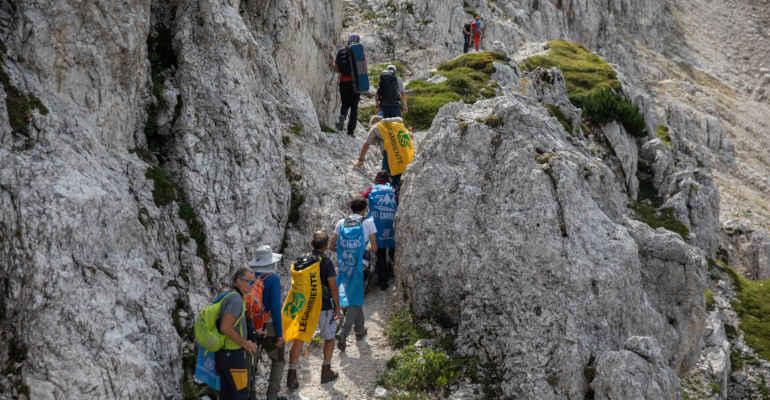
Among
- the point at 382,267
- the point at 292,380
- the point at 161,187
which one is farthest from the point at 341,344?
the point at 161,187

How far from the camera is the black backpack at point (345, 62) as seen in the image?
2052cm

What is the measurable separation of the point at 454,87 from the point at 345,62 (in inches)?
483

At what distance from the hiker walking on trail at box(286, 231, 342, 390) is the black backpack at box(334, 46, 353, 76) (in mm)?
9847

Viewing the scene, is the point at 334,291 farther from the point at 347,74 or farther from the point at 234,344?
the point at 347,74

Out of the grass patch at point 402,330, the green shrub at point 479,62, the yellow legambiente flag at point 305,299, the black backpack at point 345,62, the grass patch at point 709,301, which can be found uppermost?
the green shrub at point 479,62

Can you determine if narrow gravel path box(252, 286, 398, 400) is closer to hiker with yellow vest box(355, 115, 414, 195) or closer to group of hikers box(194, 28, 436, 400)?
group of hikers box(194, 28, 436, 400)

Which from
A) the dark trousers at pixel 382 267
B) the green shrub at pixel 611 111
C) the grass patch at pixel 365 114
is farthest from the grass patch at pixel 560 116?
the dark trousers at pixel 382 267

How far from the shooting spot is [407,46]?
1746 inches

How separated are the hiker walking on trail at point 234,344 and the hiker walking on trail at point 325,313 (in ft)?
6.27

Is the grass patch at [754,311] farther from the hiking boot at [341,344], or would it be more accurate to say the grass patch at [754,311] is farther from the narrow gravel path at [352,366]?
the hiking boot at [341,344]

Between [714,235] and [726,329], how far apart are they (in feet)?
30.9

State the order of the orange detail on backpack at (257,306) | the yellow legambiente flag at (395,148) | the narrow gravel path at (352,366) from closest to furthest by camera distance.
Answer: the orange detail on backpack at (257,306) < the narrow gravel path at (352,366) < the yellow legambiente flag at (395,148)

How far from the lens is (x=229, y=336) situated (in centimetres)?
956

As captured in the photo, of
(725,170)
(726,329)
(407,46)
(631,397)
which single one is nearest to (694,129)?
(725,170)
